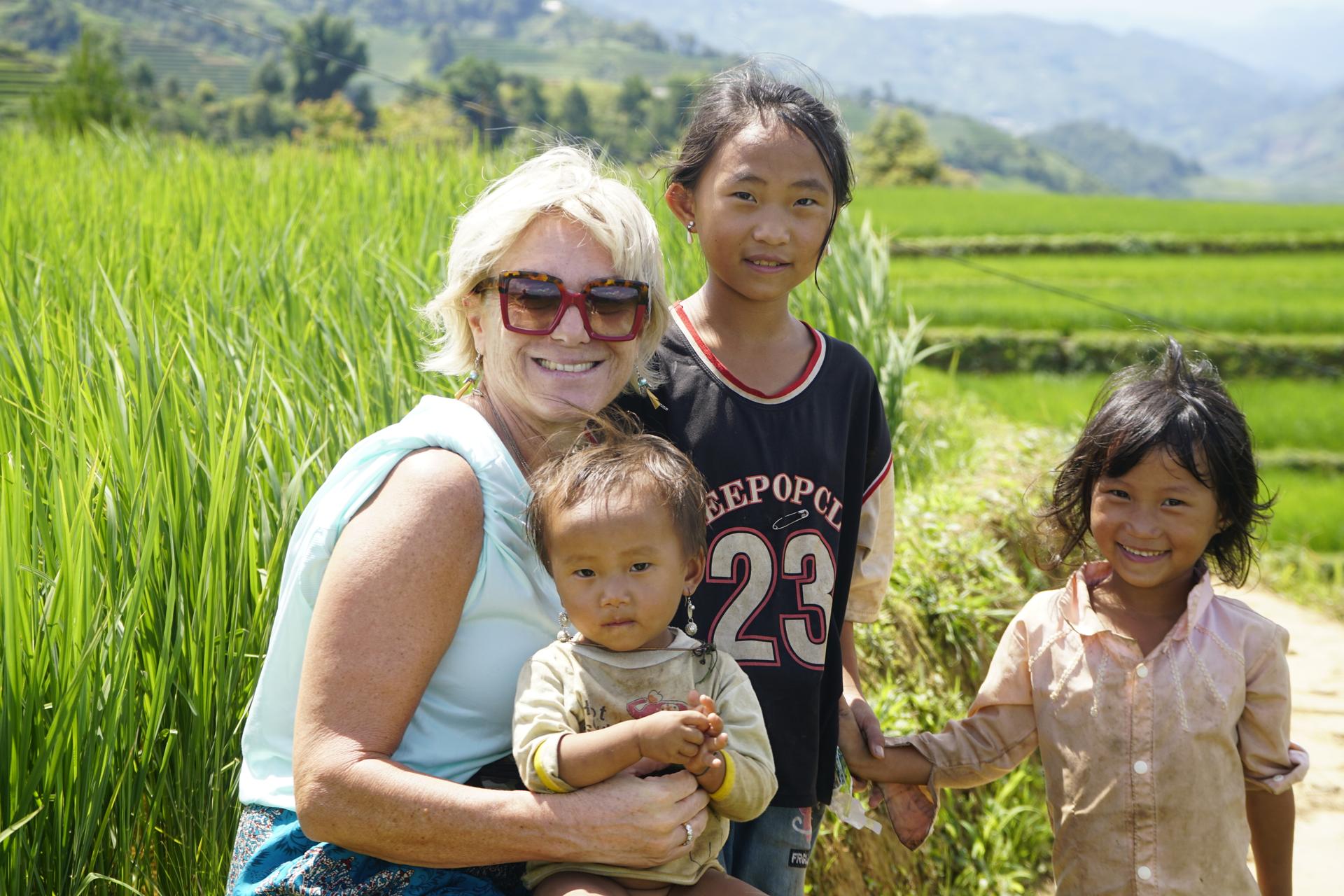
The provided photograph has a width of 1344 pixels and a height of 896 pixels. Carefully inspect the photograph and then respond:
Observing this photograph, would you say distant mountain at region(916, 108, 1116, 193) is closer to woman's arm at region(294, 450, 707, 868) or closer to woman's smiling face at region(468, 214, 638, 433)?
woman's smiling face at region(468, 214, 638, 433)

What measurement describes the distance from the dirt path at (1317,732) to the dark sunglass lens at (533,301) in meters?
2.73

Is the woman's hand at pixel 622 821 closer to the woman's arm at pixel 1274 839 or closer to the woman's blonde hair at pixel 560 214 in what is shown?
the woman's blonde hair at pixel 560 214

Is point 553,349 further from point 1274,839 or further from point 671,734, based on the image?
point 1274,839

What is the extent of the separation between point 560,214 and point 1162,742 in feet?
4.20

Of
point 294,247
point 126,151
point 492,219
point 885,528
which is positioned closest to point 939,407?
point 294,247

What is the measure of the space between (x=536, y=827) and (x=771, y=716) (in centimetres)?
53

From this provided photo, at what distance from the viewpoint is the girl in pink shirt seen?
71.6 inches

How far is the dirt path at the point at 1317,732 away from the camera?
11.3ft

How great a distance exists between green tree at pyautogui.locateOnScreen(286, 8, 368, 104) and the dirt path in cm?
5613

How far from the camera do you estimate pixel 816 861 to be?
2.62 meters

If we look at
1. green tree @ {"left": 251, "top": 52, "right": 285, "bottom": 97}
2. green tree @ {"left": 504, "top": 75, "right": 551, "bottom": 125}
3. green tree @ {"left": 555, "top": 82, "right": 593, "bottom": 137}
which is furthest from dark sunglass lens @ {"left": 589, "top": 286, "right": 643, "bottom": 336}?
green tree @ {"left": 251, "top": 52, "right": 285, "bottom": 97}

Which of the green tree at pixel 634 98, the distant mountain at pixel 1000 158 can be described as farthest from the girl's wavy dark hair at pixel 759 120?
the distant mountain at pixel 1000 158

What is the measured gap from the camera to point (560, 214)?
65.2 inches

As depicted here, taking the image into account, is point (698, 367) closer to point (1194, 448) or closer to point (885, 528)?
point (885, 528)
